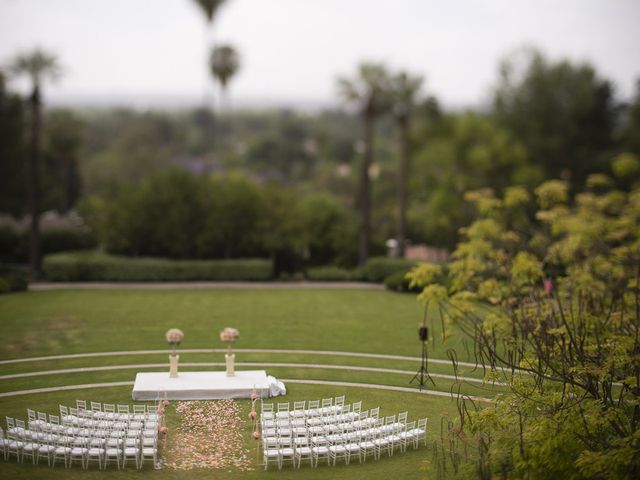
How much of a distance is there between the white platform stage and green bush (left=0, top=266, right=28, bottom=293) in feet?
56.4

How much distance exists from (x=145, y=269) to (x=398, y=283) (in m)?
14.9

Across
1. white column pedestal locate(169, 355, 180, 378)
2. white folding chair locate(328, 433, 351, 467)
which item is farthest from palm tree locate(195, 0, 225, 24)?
white folding chair locate(328, 433, 351, 467)

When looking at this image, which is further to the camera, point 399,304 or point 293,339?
point 399,304

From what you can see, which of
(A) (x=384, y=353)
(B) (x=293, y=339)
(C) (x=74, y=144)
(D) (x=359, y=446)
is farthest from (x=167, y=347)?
(C) (x=74, y=144)

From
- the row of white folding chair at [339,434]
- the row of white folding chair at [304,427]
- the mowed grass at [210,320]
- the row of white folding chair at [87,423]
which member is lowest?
the row of white folding chair at [339,434]

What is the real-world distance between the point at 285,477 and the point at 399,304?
21588mm

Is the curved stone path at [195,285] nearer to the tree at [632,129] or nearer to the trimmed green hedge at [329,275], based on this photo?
the trimmed green hedge at [329,275]

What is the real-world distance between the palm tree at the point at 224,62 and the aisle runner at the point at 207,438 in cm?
4269

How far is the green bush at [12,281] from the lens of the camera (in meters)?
38.6

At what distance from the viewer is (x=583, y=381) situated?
17.9 metres

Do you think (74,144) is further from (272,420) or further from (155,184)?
(272,420)

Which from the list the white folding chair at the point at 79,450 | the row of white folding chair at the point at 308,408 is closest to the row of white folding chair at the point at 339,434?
the row of white folding chair at the point at 308,408

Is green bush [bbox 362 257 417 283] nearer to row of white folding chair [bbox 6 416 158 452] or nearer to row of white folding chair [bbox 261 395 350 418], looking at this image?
row of white folding chair [bbox 261 395 350 418]

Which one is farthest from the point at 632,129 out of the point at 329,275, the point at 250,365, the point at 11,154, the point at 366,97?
the point at 11,154
